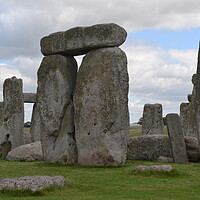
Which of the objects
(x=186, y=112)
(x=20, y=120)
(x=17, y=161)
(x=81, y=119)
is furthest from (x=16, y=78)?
(x=186, y=112)

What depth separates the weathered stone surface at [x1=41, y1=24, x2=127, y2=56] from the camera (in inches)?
674

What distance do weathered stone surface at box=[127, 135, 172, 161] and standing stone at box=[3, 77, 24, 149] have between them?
17.7ft

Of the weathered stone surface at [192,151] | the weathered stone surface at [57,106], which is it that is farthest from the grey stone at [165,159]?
the weathered stone surface at [57,106]

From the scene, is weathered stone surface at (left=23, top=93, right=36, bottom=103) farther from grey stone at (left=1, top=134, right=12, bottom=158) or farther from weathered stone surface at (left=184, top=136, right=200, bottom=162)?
weathered stone surface at (left=184, top=136, right=200, bottom=162)

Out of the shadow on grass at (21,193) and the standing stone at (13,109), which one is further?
the standing stone at (13,109)

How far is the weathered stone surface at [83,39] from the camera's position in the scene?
17125mm

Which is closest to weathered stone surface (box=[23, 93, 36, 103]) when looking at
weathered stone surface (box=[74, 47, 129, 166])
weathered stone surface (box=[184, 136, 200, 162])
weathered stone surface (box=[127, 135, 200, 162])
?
weathered stone surface (box=[127, 135, 200, 162])

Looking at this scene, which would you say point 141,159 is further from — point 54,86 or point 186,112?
point 186,112

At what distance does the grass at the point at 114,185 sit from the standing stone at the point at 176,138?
8.61 ft

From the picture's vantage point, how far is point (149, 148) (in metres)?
20.5

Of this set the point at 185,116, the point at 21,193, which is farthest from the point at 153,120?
the point at 21,193

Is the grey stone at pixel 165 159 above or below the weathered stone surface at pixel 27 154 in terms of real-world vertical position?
below

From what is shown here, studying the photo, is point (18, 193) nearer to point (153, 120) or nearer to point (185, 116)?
point (153, 120)

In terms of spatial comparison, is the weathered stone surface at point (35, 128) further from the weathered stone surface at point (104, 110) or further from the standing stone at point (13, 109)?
the weathered stone surface at point (104, 110)
